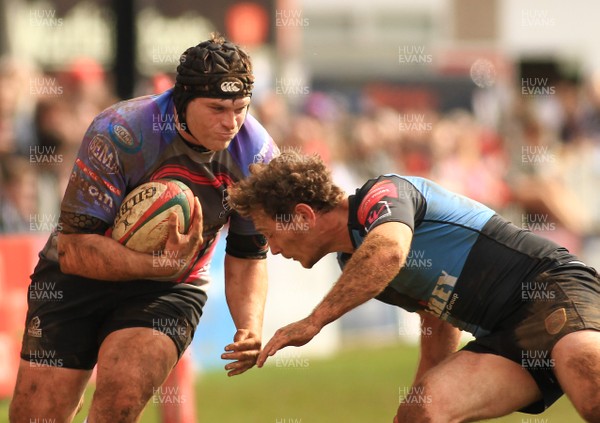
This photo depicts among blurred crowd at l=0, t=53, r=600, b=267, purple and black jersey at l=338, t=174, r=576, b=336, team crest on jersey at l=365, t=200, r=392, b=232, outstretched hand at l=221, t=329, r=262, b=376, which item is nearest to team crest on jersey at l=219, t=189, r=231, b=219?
outstretched hand at l=221, t=329, r=262, b=376

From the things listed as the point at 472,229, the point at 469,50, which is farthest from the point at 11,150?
the point at 469,50

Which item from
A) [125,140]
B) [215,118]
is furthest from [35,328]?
[215,118]

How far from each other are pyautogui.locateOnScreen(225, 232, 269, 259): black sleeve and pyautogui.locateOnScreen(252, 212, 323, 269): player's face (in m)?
0.70

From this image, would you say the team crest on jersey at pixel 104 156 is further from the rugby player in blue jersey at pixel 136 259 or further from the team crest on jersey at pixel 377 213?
the team crest on jersey at pixel 377 213

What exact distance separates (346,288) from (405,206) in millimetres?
586

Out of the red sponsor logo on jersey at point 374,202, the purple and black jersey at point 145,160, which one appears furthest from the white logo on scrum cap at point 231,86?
the red sponsor logo on jersey at point 374,202

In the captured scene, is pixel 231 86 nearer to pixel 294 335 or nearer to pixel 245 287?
pixel 245 287

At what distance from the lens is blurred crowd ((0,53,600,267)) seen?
1309 centimetres

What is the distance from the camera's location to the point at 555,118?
21109 millimetres

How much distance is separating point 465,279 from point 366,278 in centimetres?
82

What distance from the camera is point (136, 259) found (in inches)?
273

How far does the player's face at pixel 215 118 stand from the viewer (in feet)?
22.8

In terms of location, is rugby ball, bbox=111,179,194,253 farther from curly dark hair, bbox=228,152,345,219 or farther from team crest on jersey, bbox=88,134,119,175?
curly dark hair, bbox=228,152,345,219

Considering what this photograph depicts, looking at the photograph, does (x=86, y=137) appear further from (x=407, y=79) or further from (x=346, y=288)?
(x=407, y=79)
